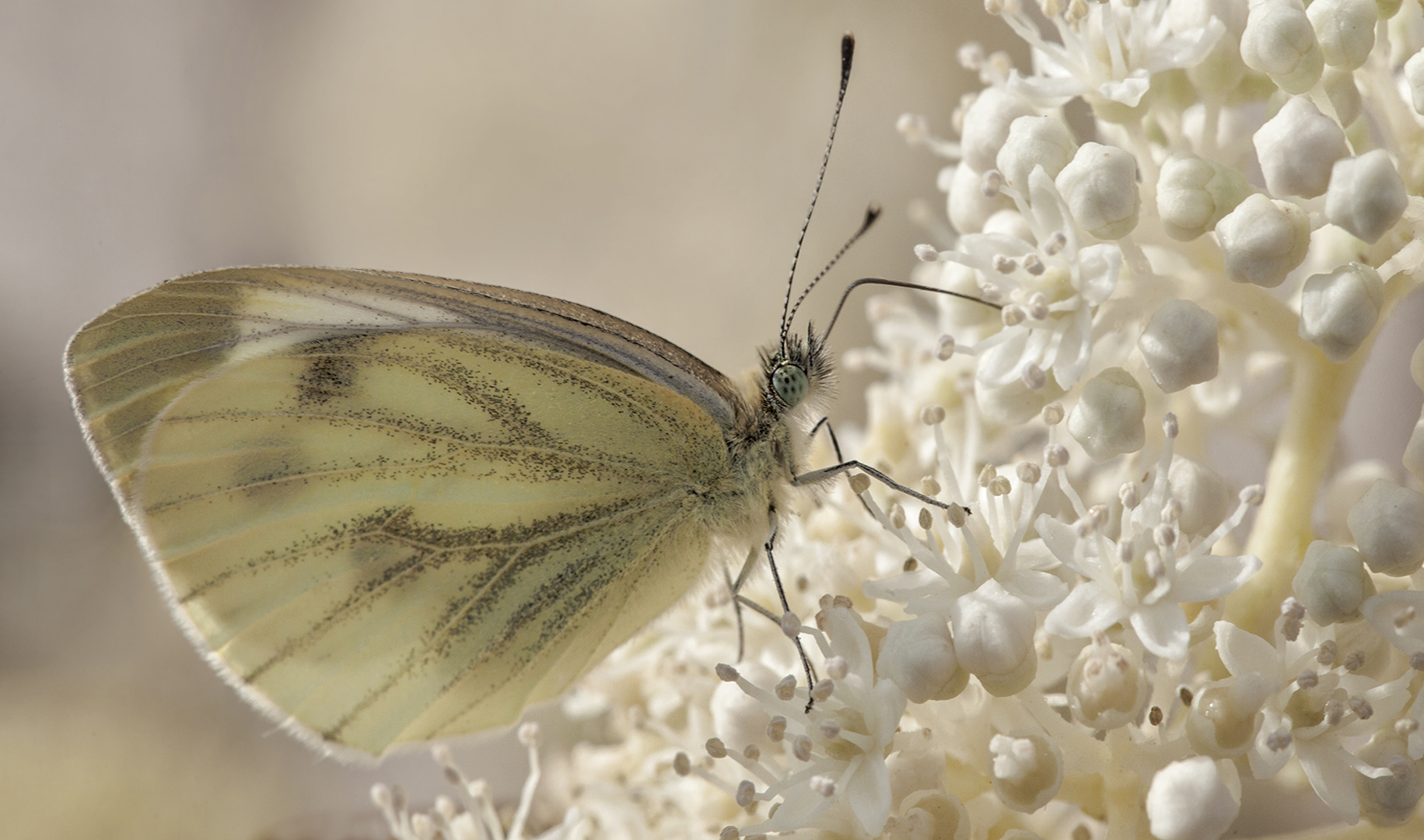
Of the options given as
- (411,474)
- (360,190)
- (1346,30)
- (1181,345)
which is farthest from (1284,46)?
(360,190)

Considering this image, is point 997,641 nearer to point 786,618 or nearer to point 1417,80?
point 786,618

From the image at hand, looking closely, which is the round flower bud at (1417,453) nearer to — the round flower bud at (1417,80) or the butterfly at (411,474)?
the round flower bud at (1417,80)

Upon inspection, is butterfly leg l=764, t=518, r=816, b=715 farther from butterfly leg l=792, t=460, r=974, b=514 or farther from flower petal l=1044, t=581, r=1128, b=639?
flower petal l=1044, t=581, r=1128, b=639

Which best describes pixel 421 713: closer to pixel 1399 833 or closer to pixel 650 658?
pixel 650 658

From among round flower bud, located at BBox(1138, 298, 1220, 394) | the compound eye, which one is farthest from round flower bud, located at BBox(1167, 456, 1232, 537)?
the compound eye

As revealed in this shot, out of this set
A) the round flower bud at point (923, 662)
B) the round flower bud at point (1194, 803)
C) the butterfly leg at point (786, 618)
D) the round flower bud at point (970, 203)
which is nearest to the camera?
the round flower bud at point (1194, 803)

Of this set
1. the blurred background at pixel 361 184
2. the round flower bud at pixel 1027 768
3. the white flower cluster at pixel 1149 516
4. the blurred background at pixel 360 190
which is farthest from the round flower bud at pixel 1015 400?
the blurred background at pixel 361 184

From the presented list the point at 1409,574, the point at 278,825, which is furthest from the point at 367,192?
the point at 1409,574
